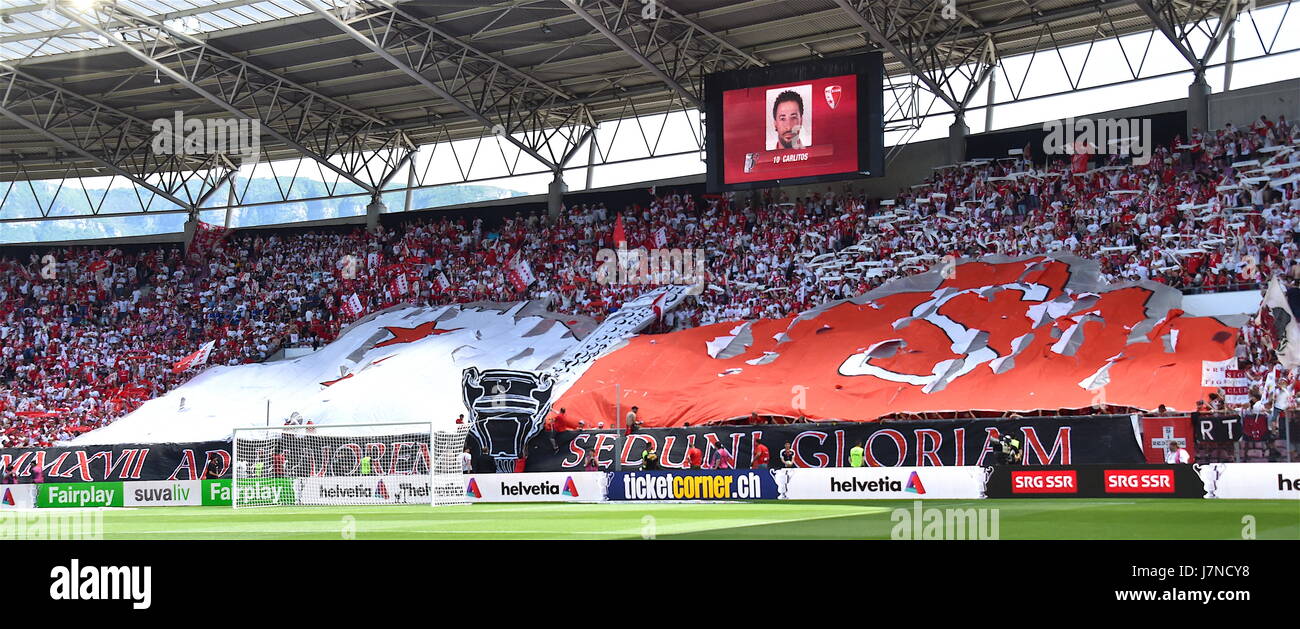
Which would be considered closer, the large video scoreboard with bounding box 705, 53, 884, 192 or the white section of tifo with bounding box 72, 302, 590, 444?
the large video scoreboard with bounding box 705, 53, 884, 192

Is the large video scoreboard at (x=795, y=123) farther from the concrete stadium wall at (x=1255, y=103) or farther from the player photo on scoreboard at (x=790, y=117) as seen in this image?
the concrete stadium wall at (x=1255, y=103)

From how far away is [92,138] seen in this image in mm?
52250

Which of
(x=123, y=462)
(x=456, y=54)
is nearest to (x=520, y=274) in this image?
(x=456, y=54)

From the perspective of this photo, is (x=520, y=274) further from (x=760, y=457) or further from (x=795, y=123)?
(x=760, y=457)

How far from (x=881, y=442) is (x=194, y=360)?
28745 mm

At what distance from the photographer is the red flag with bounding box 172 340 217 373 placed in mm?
46625

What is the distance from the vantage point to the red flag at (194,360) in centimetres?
4662

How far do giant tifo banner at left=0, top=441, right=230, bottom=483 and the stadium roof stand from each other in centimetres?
1159

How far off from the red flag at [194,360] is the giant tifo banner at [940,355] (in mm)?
17157

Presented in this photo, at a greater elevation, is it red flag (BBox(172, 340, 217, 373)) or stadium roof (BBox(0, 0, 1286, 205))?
stadium roof (BBox(0, 0, 1286, 205))

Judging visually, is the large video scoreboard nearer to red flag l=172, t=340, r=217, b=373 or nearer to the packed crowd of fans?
the packed crowd of fans

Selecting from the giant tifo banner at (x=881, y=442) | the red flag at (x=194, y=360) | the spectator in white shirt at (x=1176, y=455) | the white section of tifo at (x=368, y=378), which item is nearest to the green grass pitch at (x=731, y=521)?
the spectator in white shirt at (x=1176, y=455)

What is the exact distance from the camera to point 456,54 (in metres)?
42.6

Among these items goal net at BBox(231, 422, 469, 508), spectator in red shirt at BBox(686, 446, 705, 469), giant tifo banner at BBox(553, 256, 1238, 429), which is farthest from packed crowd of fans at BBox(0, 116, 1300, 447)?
goal net at BBox(231, 422, 469, 508)
